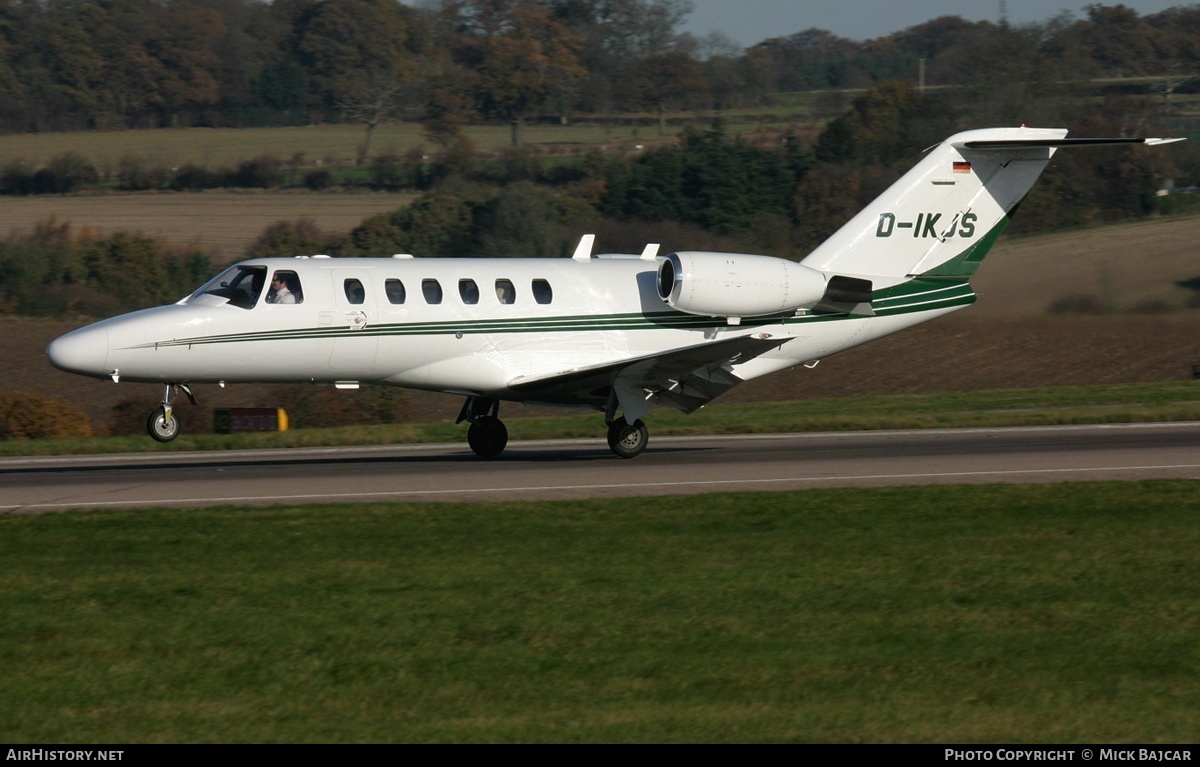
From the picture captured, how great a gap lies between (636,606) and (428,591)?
1.66 m

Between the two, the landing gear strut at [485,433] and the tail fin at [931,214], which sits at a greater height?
the tail fin at [931,214]

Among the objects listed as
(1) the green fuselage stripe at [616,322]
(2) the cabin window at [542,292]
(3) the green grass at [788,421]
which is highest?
(2) the cabin window at [542,292]

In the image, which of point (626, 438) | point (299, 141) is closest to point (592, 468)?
point (626, 438)

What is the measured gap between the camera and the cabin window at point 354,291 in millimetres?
18406

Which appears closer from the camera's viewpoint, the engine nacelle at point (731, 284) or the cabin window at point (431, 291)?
Result: the cabin window at point (431, 291)

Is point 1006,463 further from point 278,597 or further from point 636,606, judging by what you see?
point 278,597

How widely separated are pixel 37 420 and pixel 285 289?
1288 centimetres

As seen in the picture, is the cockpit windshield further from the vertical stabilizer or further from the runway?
the vertical stabilizer

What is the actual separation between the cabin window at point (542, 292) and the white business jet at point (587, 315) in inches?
1.1

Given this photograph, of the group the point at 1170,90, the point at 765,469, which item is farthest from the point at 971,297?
the point at 1170,90

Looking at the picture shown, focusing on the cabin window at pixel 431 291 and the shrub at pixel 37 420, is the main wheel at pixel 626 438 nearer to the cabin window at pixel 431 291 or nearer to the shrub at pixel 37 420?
the cabin window at pixel 431 291

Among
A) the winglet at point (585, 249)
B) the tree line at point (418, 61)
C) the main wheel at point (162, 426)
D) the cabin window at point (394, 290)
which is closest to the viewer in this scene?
the main wheel at point (162, 426)

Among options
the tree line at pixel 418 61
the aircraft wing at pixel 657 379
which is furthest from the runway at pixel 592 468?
the tree line at pixel 418 61

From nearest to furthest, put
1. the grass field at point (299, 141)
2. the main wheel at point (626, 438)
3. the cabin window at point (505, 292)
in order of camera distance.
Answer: the cabin window at point (505, 292)
the main wheel at point (626, 438)
the grass field at point (299, 141)
